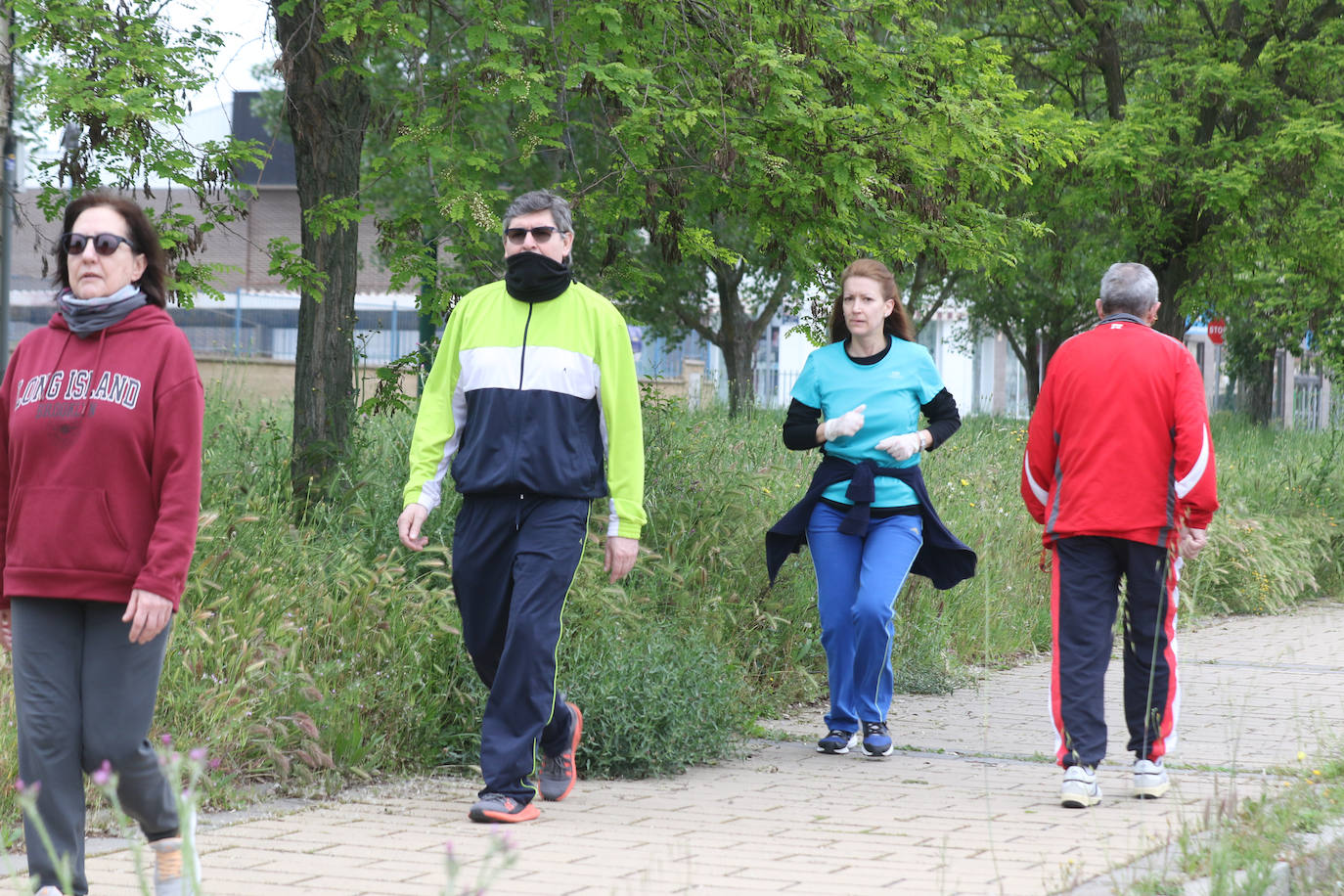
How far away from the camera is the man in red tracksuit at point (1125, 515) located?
551 cm

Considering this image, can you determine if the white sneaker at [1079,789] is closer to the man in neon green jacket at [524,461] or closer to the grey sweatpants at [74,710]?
the man in neon green jacket at [524,461]

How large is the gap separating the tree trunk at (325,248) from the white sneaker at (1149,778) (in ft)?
14.1

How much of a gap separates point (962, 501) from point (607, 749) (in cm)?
591

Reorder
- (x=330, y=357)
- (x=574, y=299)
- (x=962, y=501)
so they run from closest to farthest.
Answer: (x=574, y=299), (x=330, y=357), (x=962, y=501)

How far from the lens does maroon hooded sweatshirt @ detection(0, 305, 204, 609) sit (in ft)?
11.8

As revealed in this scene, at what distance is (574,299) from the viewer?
5.28m

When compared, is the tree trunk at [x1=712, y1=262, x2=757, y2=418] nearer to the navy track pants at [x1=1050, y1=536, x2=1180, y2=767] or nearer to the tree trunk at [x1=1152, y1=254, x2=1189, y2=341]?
the tree trunk at [x1=1152, y1=254, x2=1189, y2=341]

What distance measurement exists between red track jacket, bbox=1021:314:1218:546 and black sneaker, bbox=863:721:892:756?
1.27 metres

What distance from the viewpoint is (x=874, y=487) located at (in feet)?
20.9

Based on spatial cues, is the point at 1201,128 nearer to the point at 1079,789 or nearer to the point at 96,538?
the point at 1079,789

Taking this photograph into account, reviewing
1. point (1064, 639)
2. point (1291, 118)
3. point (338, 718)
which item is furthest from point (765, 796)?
point (1291, 118)

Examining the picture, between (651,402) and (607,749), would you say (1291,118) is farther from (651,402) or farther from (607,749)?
(607,749)

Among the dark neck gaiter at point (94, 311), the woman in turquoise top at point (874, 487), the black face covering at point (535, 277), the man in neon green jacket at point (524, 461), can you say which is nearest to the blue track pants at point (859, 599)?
the woman in turquoise top at point (874, 487)

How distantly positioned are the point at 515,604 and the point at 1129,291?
2.54 meters
